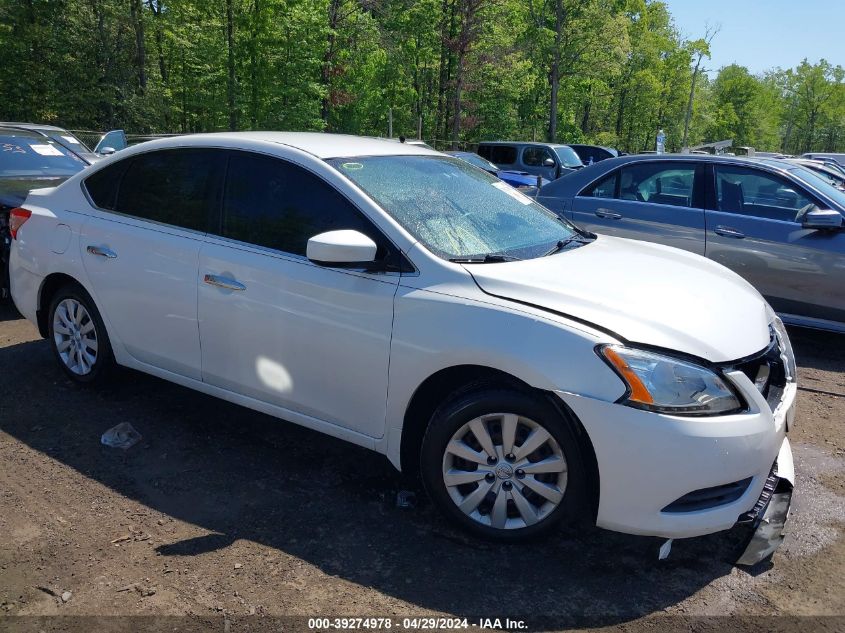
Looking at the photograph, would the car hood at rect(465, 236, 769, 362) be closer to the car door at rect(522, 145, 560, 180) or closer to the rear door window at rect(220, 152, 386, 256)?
the rear door window at rect(220, 152, 386, 256)

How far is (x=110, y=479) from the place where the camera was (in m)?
3.58

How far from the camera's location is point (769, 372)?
313 cm

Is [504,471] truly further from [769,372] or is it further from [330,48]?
[330,48]

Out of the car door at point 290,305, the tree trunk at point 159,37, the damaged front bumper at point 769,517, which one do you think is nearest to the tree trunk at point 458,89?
the tree trunk at point 159,37

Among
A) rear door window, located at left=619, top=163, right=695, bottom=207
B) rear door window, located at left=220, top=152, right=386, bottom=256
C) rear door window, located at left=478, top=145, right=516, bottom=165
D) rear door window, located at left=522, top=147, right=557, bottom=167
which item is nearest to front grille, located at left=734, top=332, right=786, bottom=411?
rear door window, located at left=220, top=152, right=386, bottom=256

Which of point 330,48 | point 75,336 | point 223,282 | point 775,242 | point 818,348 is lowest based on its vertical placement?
point 818,348

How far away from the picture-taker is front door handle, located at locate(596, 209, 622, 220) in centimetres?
688

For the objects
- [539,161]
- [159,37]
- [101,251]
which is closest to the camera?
[101,251]

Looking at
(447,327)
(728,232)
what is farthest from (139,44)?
(447,327)

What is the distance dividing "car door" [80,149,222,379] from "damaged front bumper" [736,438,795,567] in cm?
284

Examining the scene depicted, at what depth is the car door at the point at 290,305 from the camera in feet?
→ 10.6

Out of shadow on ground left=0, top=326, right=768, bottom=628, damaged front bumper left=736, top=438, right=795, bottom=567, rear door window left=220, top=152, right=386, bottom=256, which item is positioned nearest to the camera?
shadow on ground left=0, top=326, right=768, bottom=628

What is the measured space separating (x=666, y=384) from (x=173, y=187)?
2942 millimetres

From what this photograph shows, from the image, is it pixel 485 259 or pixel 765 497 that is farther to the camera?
pixel 485 259
